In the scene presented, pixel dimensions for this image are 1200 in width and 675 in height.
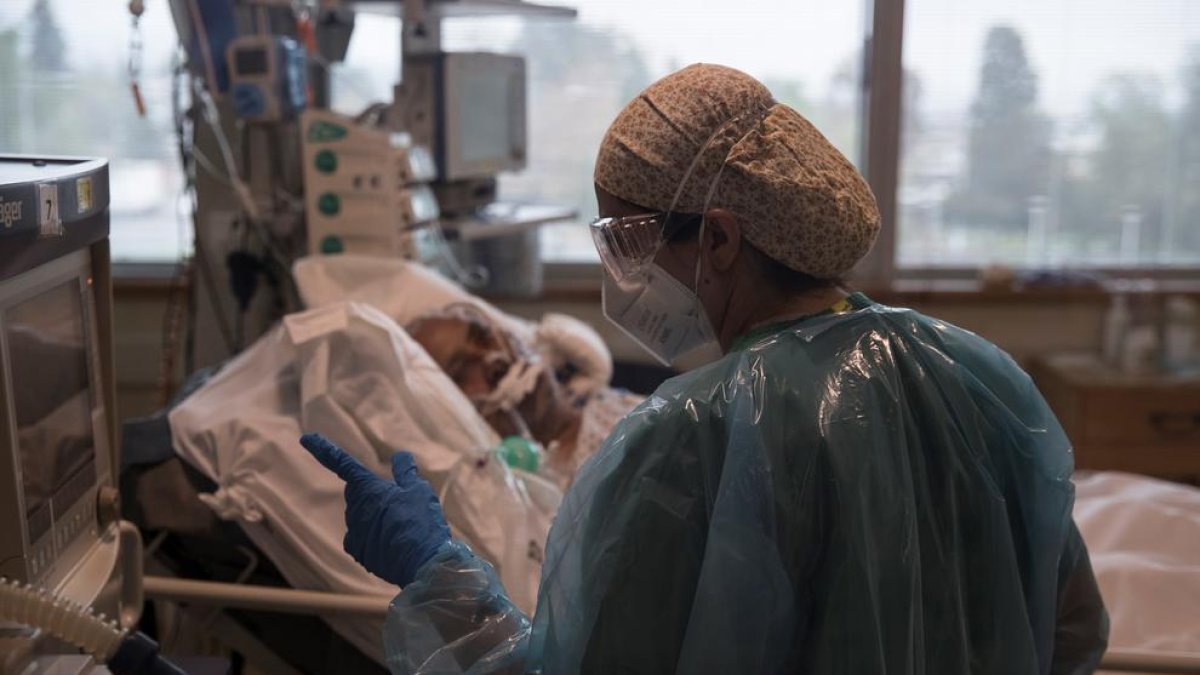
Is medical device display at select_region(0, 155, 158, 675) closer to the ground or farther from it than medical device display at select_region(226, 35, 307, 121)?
closer to the ground

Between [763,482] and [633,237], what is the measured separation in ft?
1.08

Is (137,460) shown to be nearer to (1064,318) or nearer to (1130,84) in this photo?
(1064,318)

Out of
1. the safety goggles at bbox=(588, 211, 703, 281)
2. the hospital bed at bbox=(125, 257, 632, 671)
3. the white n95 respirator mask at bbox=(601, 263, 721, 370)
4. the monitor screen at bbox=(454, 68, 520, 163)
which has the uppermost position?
the monitor screen at bbox=(454, 68, 520, 163)

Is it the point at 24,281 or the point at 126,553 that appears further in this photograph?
the point at 126,553

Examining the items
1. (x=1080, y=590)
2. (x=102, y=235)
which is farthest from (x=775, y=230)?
(x=102, y=235)

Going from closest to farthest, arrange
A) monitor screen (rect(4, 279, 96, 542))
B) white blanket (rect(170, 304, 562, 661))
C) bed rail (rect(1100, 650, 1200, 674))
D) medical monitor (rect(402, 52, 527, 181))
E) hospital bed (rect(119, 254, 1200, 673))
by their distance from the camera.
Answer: monitor screen (rect(4, 279, 96, 542)) → bed rail (rect(1100, 650, 1200, 674)) → hospital bed (rect(119, 254, 1200, 673)) → white blanket (rect(170, 304, 562, 661)) → medical monitor (rect(402, 52, 527, 181))

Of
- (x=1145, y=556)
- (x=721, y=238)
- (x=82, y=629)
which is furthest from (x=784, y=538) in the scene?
(x=1145, y=556)

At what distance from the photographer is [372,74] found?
3.95m

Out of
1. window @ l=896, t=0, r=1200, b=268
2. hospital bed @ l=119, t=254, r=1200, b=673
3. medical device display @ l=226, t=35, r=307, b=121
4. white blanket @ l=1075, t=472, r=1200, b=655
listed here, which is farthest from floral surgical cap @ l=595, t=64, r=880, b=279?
window @ l=896, t=0, r=1200, b=268

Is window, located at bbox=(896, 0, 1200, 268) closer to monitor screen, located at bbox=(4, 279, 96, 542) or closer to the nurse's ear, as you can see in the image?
the nurse's ear

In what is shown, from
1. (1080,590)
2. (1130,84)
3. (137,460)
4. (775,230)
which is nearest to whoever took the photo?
(775,230)

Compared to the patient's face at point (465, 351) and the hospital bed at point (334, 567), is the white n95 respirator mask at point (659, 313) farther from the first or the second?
the patient's face at point (465, 351)

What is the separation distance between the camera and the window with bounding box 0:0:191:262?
3.88 meters

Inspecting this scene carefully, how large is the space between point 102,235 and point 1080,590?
1159 mm
